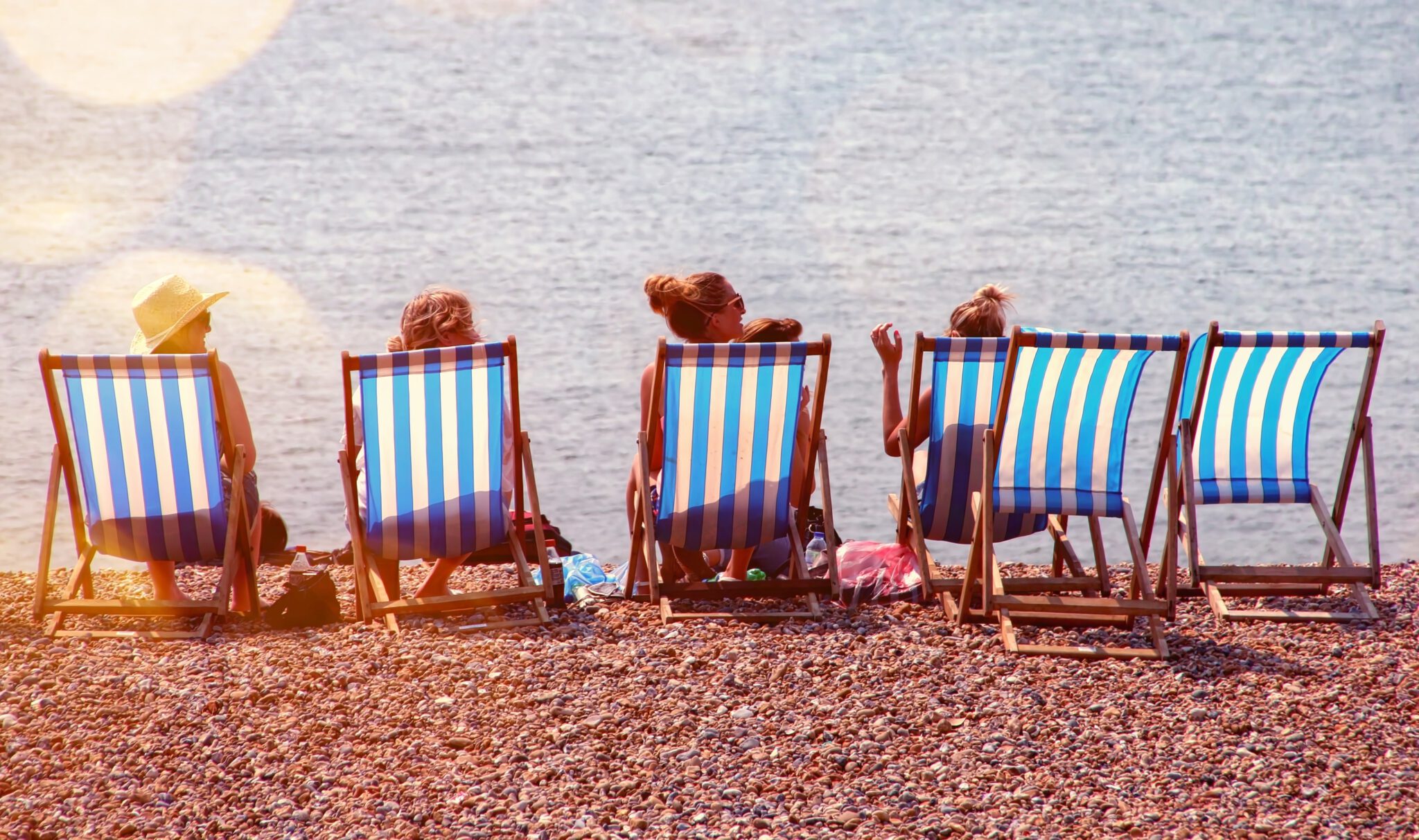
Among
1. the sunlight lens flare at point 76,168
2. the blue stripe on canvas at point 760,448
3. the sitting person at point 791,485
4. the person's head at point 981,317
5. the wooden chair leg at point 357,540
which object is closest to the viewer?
the wooden chair leg at point 357,540

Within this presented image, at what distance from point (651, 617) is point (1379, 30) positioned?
2948cm

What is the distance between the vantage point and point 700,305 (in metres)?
4.27

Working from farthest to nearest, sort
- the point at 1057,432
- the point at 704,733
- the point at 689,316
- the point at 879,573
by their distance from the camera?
the point at 689,316
the point at 879,573
the point at 1057,432
the point at 704,733

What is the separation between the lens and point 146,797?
9.12 feet

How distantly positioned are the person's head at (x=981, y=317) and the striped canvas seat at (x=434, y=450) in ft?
4.66

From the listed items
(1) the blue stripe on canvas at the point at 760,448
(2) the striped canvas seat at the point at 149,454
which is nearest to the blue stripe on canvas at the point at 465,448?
(2) the striped canvas seat at the point at 149,454

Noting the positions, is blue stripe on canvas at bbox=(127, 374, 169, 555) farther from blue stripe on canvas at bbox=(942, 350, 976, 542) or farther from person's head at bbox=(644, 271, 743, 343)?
blue stripe on canvas at bbox=(942, 350, 976, 542)

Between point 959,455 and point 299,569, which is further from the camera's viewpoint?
point 299,569

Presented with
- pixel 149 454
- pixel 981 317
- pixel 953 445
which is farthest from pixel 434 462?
pixel 981 317

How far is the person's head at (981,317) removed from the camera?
4.19 metres

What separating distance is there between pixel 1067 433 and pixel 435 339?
6.29 ft

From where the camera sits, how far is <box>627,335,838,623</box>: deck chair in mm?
3912

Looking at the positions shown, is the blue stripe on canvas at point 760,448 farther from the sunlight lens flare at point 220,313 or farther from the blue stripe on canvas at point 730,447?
the sunlight lens flare at point 220,313

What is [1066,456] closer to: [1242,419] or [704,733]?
[1242,419]
